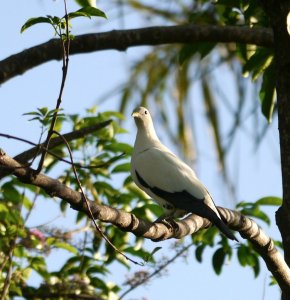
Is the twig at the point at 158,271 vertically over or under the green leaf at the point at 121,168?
under

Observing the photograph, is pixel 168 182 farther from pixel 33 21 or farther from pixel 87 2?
pixel 33 21

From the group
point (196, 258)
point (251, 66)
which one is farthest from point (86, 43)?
point (196, 258)

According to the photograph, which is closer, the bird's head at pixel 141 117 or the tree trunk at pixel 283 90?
the tree trunk at pixel 283 90

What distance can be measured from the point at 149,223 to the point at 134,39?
2087 millimetres

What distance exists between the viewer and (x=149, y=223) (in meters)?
4.04

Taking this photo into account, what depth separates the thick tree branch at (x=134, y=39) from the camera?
18.4 ft

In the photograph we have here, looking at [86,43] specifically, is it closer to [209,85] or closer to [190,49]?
[190,49]

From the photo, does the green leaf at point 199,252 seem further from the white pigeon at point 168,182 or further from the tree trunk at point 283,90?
the tree trunk at point 283,90

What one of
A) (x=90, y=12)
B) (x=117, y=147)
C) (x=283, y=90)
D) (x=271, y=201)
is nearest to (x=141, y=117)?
(x=117, y=147)

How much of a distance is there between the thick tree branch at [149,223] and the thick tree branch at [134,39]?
1.40m

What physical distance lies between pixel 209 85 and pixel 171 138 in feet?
3.25

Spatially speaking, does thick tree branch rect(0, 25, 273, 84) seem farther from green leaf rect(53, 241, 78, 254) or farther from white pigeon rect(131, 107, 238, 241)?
green leaf rect(53, 241, 78, 254)

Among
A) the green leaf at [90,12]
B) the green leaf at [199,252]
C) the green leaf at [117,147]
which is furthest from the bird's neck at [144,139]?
the green leaf at [90,12]

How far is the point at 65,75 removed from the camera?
3.25 metres
